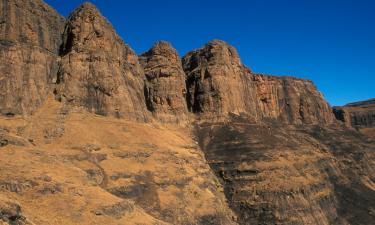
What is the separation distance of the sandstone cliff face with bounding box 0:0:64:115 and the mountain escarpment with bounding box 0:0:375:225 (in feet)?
0.70

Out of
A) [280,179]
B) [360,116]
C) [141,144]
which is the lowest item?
[280,179]

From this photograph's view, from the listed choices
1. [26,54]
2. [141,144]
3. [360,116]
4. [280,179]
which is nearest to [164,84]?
[141,144]

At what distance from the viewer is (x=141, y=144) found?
208 ft

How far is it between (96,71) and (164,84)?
62.8ft

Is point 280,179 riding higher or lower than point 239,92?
lower

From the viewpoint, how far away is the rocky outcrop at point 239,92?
94.3 meters

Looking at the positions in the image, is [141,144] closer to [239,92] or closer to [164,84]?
[164,84]

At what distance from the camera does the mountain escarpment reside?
44438mm

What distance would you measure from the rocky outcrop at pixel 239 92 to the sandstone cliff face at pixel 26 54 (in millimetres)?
34152

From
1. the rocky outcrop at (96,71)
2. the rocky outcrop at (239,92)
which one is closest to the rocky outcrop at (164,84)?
the rocky outcrop at (96,71)

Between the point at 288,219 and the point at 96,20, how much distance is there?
168 ft

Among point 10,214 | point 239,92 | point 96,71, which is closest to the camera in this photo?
point 10,214

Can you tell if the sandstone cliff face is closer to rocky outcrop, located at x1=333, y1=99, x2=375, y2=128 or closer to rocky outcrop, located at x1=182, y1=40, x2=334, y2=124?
rocky outcrop, located at x1=182, y1=40, x2=334, y2=124

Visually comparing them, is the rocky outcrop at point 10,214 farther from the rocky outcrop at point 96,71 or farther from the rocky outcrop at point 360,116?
the rocky outcrop at point 360,116
